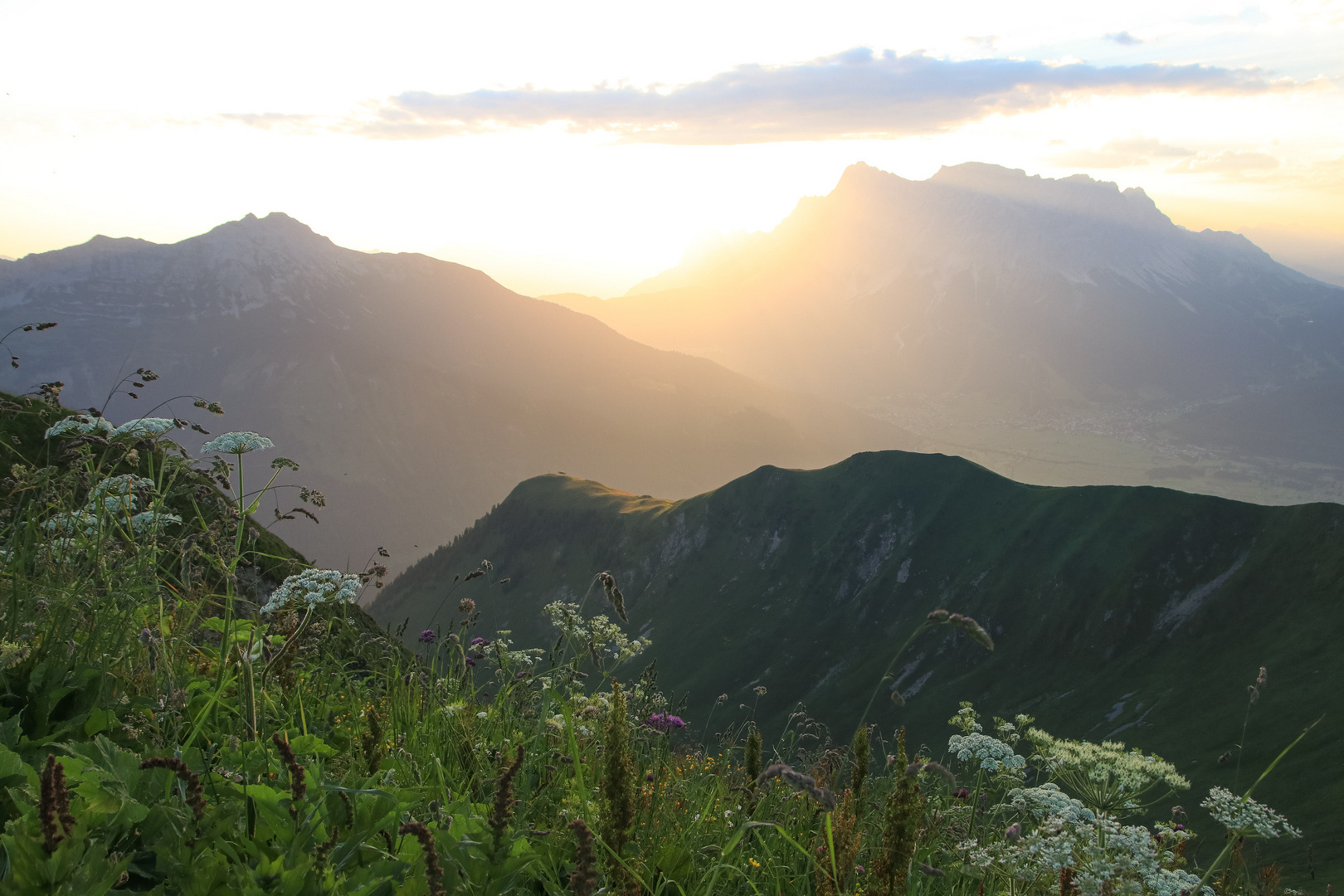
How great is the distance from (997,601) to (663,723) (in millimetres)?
101626

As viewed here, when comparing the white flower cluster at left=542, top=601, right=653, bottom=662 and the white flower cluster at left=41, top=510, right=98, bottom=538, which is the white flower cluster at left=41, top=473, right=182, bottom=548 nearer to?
the white flower cluster at left=41, top=510, right=98, bottom=538

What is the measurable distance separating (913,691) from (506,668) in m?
91.0

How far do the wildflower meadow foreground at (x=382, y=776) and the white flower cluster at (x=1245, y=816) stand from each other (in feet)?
0.13

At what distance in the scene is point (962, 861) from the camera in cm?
527

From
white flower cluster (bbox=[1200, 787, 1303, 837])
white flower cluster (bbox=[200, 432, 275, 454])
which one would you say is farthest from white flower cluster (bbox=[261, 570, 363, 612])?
white flower cluster (bbox=[1200, 787, 1303, 837])

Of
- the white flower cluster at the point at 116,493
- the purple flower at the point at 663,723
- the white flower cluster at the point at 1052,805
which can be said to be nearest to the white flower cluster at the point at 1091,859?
the white flower cluster at the point at 1052,805

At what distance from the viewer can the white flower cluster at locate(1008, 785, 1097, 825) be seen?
4.71 meters

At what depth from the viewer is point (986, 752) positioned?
6.17 m

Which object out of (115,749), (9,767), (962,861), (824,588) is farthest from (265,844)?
(824,588)

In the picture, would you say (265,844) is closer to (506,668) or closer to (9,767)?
(9,767)

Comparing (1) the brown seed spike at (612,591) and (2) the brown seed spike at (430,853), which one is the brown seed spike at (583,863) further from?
(1) the brown seed spike at (612,591)

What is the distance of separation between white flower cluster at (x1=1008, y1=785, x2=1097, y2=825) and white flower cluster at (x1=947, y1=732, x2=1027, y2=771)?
0.23 metres

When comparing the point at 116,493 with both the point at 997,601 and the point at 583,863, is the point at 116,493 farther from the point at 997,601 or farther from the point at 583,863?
the point at 997,601

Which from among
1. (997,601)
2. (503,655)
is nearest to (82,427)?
(503,655)
